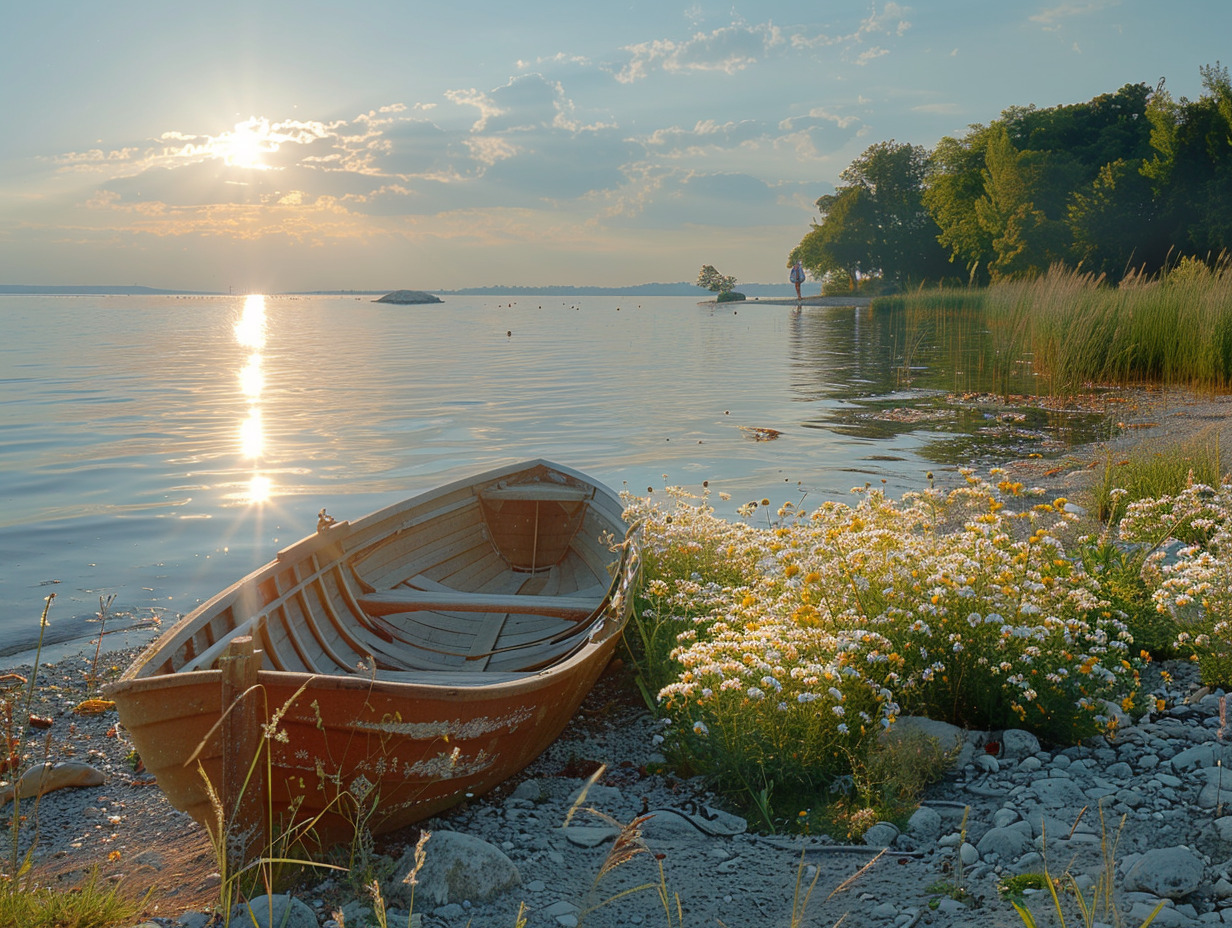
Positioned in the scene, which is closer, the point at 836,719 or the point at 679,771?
the point at 836,719

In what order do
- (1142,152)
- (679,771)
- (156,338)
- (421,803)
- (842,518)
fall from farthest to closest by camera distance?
1. (1142,152)
2. (156,338)
3. (842,518)
4. (679,771)
5. (421,803)

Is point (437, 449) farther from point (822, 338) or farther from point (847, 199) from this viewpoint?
point (847, 199)

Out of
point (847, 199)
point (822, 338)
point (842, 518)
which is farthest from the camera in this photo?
point (847, 199)

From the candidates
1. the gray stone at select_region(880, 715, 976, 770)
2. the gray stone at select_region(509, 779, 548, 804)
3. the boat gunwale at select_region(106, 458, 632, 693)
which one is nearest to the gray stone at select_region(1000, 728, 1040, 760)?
the gray stone at select_region(880, 715, 976, 770)

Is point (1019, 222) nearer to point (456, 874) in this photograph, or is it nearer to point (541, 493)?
point (541, 493)

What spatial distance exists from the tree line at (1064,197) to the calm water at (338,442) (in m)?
13.3

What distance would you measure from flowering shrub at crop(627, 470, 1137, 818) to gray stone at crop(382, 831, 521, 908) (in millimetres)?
1151

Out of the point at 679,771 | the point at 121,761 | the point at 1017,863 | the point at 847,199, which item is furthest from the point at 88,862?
the point at 847,199

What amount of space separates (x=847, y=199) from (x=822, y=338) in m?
46.9

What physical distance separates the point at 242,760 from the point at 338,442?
14.9 metres

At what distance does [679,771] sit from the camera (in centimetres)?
500

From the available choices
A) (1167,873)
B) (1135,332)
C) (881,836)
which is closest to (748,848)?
(881,836)

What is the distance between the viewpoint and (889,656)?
4.55 meters

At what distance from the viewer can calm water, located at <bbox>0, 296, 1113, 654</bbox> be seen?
33.9 feet
